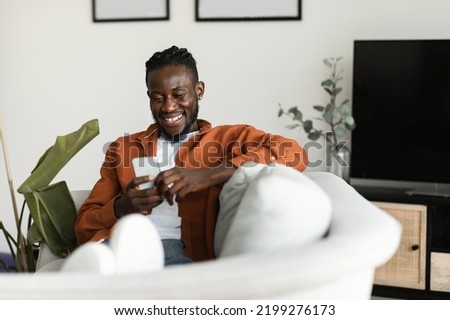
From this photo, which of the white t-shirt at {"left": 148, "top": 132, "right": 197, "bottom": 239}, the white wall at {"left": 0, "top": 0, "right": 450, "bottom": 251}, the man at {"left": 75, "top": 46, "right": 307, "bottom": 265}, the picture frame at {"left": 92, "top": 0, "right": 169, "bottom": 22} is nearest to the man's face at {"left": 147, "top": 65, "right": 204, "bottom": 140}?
the man at {"left": 75, "top": 46, "right": 307, "bottom": 265}

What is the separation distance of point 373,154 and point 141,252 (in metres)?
2.26

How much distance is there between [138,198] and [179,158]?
297 millimetres

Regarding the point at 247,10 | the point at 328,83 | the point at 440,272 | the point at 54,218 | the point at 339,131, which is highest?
A: the point at 247,10

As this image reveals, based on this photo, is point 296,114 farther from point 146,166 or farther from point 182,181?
point 182,181

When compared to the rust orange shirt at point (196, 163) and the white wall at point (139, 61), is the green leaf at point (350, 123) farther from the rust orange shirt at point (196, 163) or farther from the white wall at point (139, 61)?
the rust orange shirt at point (196, 163)

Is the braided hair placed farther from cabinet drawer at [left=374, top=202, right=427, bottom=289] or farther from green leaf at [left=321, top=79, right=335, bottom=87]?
cabinet drawer at [left=374, top=202, right=427, bottom=289]

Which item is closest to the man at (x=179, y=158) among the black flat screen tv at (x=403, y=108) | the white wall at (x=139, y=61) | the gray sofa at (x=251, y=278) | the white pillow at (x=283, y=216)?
the white pillow at (x=283, y=216)

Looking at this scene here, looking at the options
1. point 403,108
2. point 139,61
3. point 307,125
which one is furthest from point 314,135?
point 139,61

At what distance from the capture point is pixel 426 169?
3.12 metres

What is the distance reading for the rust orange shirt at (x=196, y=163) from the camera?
180 cm

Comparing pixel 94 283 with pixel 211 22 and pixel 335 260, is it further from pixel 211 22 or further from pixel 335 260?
pixel 211 22

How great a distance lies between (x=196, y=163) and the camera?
6.24 ft

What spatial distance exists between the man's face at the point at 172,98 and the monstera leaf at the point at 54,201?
255 millimetres

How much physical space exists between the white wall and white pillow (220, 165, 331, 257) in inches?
89.8
